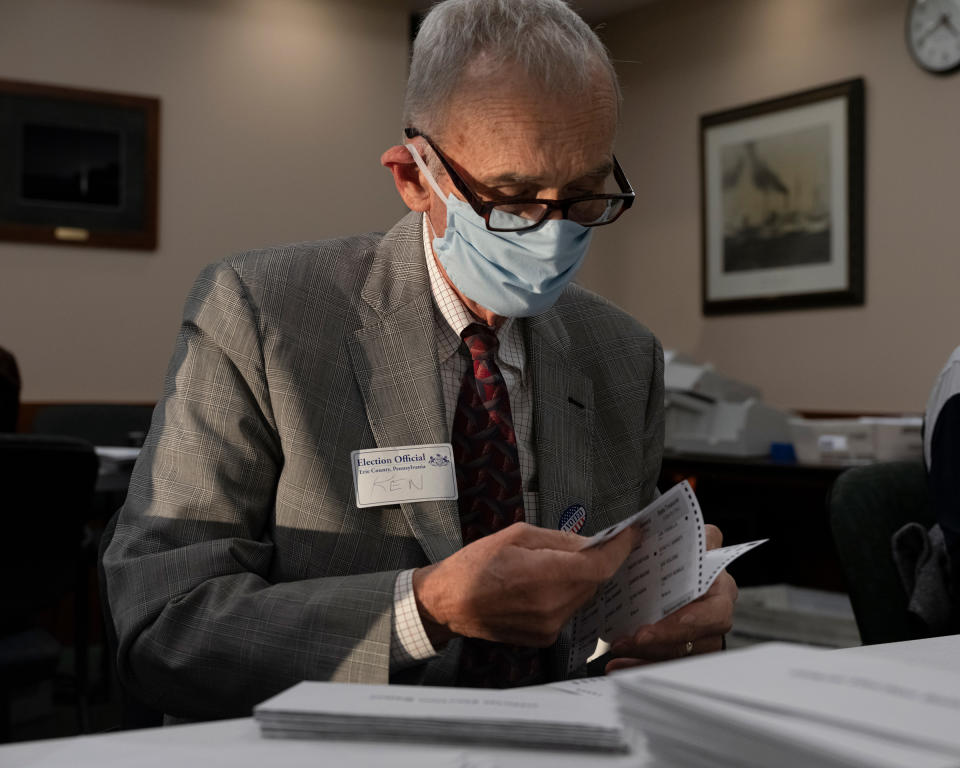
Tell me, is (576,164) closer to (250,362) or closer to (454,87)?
(454,87)

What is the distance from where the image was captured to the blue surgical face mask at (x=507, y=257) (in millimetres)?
1370

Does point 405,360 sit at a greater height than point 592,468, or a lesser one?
greater

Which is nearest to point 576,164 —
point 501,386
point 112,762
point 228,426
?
point 501,386

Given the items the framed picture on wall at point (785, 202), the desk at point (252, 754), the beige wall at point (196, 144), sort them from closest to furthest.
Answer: the desk at point (252, 754)
the framed picture on wall at point (785, 202)
the beige wall at point (196, 144)

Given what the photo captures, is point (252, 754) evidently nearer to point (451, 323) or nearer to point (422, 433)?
point (422, 433)

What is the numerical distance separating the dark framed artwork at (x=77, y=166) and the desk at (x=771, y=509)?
2.73 meters

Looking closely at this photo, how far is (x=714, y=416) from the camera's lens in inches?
166

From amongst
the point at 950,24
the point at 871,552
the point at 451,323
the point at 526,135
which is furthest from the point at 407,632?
the point at 950,24

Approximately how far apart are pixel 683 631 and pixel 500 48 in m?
0.74

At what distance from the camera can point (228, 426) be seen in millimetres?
1244

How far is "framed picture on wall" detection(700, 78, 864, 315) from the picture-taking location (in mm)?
4539

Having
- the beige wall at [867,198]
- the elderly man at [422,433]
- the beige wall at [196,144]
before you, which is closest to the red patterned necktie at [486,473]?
the elderly man at [422,433]

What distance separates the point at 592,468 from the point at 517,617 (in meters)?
0.47

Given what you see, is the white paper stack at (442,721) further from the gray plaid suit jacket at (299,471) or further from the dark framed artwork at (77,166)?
the dark framed artwork at (77,166)
